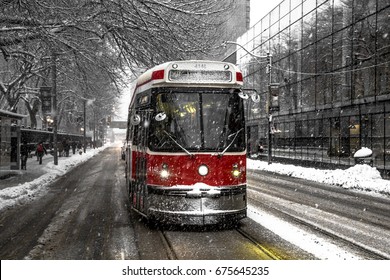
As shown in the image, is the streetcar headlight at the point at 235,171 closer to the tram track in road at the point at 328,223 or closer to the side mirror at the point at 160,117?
the side mirror at the point at 160,117

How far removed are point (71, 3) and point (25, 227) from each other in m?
7.39

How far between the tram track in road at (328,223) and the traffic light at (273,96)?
568 inches

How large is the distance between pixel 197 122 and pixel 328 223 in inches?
158

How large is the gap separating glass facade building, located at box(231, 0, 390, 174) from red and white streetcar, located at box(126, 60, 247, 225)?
15.9 m

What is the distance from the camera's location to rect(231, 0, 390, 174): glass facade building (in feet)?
78.4

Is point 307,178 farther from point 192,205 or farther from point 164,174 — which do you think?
point 164,174

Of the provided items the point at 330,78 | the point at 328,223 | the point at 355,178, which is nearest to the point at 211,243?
the point at 328,223

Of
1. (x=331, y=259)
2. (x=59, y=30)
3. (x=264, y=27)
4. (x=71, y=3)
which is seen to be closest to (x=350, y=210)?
(x=331, y=259)

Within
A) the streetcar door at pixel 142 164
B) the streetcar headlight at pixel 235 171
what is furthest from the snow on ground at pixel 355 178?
the streetcar door at pixel 142 164

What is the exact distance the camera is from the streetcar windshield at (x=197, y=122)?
28.5ft

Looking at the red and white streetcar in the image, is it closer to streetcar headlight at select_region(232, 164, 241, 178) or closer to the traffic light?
streetcar headlight at select_region(232, 164, 241, 178)

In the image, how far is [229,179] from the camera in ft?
28.8

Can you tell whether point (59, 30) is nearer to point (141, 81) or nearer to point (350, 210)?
point (141, 81)

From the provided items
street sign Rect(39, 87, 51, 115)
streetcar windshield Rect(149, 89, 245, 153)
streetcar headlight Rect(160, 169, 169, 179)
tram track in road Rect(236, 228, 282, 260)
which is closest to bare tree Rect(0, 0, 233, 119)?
streetcar windshield Rect(149, 89, 245, 153)
